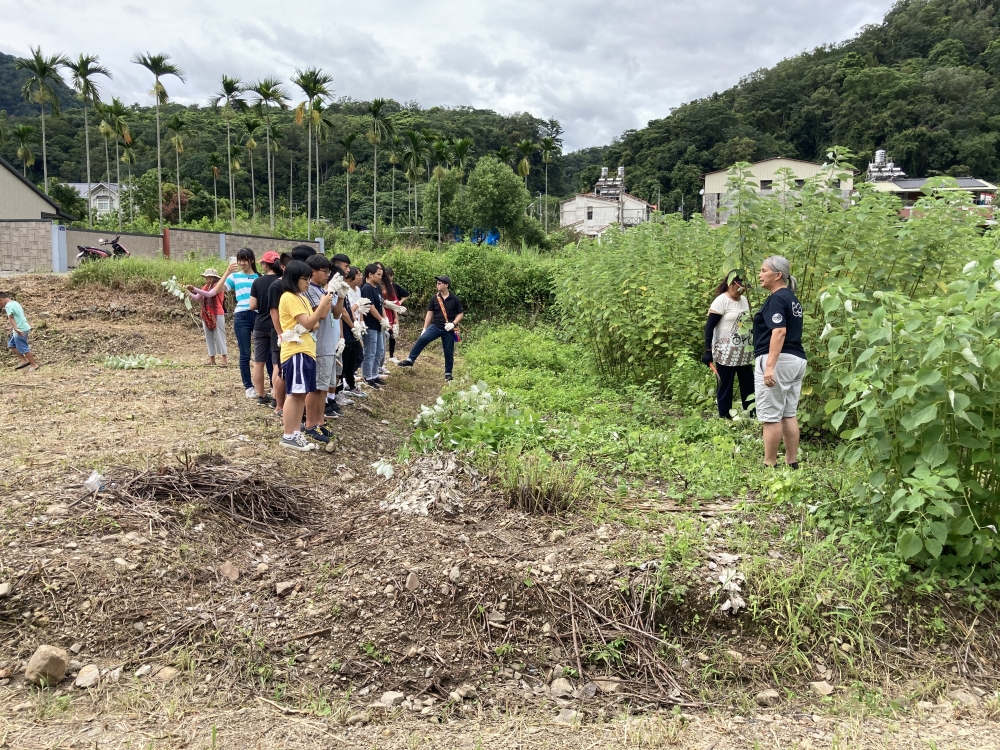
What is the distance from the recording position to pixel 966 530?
315 centimetres

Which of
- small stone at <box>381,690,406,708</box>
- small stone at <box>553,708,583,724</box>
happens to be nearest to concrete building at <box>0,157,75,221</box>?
small stone at <box>381,690,406,708</box>

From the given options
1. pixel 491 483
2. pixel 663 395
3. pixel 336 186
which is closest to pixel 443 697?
pixel 491 483

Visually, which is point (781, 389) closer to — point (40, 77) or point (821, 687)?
point (821, 687)

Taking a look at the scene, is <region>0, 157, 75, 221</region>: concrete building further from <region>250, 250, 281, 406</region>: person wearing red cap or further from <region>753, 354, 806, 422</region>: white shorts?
<region>753, 354, 806, 422</region>: white shorts

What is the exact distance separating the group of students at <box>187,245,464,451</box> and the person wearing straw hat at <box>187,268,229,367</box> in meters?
0.01

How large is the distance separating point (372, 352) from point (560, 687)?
239 inches

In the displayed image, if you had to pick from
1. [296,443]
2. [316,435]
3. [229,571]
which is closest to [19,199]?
[316,435]

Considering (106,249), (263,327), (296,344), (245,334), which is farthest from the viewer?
(106,249)

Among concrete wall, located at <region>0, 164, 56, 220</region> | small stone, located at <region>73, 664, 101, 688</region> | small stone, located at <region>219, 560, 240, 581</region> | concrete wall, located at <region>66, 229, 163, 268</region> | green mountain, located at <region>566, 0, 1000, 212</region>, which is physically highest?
green mountain, located at <region>566, 0, 1000, 212</region>

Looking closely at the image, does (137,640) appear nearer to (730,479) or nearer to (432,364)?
(730,479)

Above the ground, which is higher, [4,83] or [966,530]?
[4,83]

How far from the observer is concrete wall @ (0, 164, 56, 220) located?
91.0ft

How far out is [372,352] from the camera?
8406 millimetres

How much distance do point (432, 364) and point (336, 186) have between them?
5280cm
